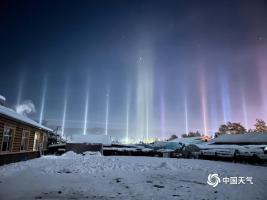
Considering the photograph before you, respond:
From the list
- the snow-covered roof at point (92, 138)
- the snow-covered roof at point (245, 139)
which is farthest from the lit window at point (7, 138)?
the snow-covered roof at point (245, 139)

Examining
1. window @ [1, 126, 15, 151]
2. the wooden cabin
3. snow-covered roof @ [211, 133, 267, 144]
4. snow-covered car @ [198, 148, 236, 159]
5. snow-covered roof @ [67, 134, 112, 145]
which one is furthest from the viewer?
snow-covered roof @ [67, 134, 112, 145]

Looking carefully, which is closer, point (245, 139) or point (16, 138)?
point (16, 138)

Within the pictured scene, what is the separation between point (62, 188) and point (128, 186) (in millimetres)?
2801

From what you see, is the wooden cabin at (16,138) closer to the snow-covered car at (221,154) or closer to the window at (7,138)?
the window at (7,138)

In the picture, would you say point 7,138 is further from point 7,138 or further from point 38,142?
point 38,142

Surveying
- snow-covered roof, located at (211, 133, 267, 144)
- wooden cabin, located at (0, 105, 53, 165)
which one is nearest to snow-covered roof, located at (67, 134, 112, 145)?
wooden cabin, located at (0, 105, 53, 165)

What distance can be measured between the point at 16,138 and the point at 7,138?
1.83 meters

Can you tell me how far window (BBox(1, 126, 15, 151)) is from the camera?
17.4 m

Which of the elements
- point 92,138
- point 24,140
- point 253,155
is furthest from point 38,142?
point 253,155

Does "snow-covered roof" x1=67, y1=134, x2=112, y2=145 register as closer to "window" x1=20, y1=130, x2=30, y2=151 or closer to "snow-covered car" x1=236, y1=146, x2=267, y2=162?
"window" x1=20, y1=130, x2=30, y2=151

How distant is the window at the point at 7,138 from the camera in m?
17.4

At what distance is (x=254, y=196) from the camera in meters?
8.96

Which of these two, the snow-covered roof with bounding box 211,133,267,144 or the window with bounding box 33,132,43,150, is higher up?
the snow-covered roof with bounding box 211,133,267,144

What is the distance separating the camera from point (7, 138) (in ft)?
59.1
